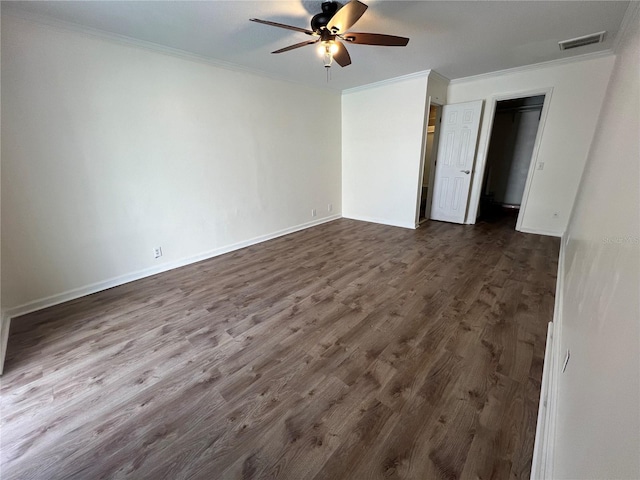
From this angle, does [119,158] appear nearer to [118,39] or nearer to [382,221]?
[118,39]

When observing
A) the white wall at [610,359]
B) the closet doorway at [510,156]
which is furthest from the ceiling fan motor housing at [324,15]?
the closet doorway at [510,156]

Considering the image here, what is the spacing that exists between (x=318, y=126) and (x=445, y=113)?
2.22 meters

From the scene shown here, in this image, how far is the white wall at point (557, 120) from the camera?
3471 millimetres

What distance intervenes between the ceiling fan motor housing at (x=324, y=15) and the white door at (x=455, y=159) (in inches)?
128

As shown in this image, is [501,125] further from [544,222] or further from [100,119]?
[100,119]

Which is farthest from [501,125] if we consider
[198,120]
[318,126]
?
[198,120]

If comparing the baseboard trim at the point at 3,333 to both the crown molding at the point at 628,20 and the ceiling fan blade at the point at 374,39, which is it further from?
the crown molding at the point at 628,20

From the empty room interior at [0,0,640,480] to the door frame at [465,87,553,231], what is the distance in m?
0.03

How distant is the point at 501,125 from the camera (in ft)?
19.7

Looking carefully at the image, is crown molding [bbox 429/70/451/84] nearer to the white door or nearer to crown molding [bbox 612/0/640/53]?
the white door

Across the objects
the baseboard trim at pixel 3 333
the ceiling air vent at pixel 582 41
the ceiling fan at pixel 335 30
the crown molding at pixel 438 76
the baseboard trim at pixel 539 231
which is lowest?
the baseboard trim at pixel 3 333

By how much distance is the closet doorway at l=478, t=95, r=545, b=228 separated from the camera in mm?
5602

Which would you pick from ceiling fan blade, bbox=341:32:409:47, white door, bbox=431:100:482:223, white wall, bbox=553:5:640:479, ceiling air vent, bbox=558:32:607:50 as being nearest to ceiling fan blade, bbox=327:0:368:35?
ceiling fan blade, bbox=341:32:409:47

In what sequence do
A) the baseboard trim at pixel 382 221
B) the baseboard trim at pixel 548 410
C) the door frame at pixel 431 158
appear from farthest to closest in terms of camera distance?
the baseboard trim at pixel 382 221 → the door frame at pixel 431 158 → the baseboard trim at pixel 548 410
